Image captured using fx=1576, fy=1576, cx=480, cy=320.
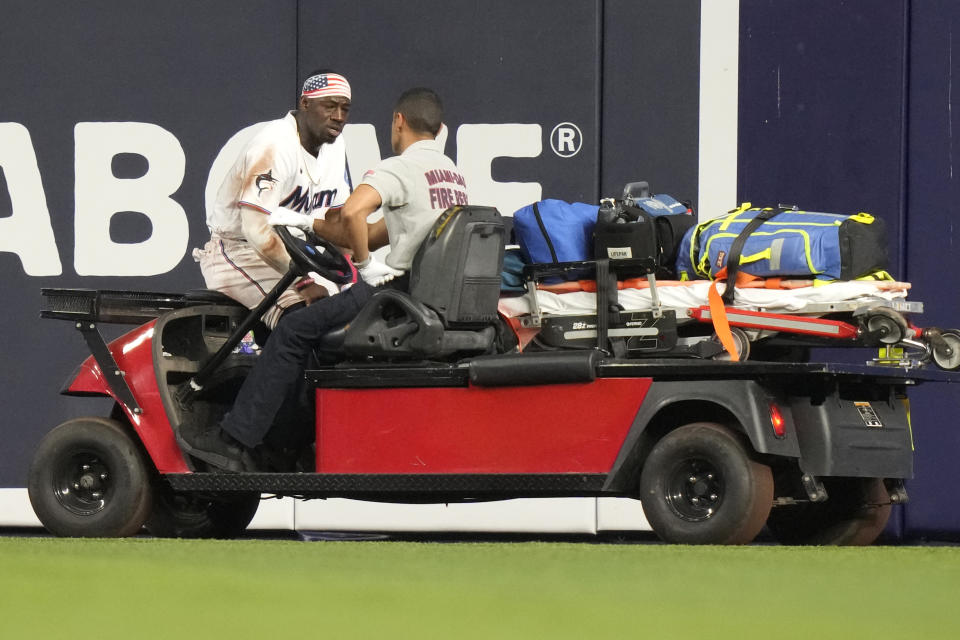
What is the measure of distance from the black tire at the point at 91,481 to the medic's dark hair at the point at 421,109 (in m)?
1.51

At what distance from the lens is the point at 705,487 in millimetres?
5027

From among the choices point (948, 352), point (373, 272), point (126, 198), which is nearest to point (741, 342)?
point (948, 352)

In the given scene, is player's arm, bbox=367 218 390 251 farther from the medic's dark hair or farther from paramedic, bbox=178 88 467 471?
the medic's dark hair

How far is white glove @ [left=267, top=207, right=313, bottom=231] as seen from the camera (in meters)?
5.38

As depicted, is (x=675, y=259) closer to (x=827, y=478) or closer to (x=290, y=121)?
(x=827, y=478)

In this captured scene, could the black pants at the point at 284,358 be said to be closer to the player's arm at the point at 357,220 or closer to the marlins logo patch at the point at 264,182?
the player's arm at the point at 357,220

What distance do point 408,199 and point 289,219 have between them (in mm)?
413

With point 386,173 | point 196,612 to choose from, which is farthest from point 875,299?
point 196,612

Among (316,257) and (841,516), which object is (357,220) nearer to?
(316,257)

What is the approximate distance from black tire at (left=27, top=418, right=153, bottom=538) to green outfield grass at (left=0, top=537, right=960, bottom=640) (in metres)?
0.73

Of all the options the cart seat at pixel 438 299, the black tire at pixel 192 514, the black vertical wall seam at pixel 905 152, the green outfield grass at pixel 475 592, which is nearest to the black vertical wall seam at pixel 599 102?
the black vertical wall seam at pixel 905 152

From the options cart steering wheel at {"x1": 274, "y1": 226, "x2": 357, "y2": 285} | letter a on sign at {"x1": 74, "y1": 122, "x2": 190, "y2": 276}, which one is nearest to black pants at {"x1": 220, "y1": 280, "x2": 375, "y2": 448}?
cart steering wheel at {"x1": 274, "y1": 226, "x2": 357, "y2": 285}

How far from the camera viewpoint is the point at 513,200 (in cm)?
726

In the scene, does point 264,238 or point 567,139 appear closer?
point 264,238
